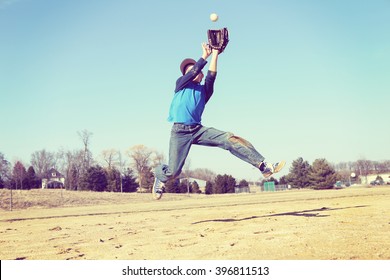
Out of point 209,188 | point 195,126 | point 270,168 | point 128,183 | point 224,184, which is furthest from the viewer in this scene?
point 224,184

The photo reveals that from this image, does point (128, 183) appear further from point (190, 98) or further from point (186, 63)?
point (190, 98)

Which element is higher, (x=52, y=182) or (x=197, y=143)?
(x=197, y=143)

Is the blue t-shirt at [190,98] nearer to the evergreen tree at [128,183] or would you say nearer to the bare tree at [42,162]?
the evergreen tree at [128,183]

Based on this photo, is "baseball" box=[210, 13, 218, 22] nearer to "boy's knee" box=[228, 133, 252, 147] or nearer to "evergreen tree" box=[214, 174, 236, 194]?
"boy's knee" box=[228, 133, 252, 147]

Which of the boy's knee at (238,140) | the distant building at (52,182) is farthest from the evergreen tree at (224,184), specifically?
the boy's knee at (238,140)

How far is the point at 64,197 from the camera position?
34.4 m

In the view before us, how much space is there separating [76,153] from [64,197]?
35.2 m

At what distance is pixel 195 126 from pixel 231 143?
696 millimetres

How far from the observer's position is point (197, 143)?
5781 millimetres

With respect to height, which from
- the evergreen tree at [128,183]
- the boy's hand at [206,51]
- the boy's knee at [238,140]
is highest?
the boy's hand at [206,51]

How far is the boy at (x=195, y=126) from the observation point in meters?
5.37

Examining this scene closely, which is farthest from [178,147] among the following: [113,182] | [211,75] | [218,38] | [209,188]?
[209,188]

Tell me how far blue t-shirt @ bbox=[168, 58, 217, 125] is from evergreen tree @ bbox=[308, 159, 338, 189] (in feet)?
158
